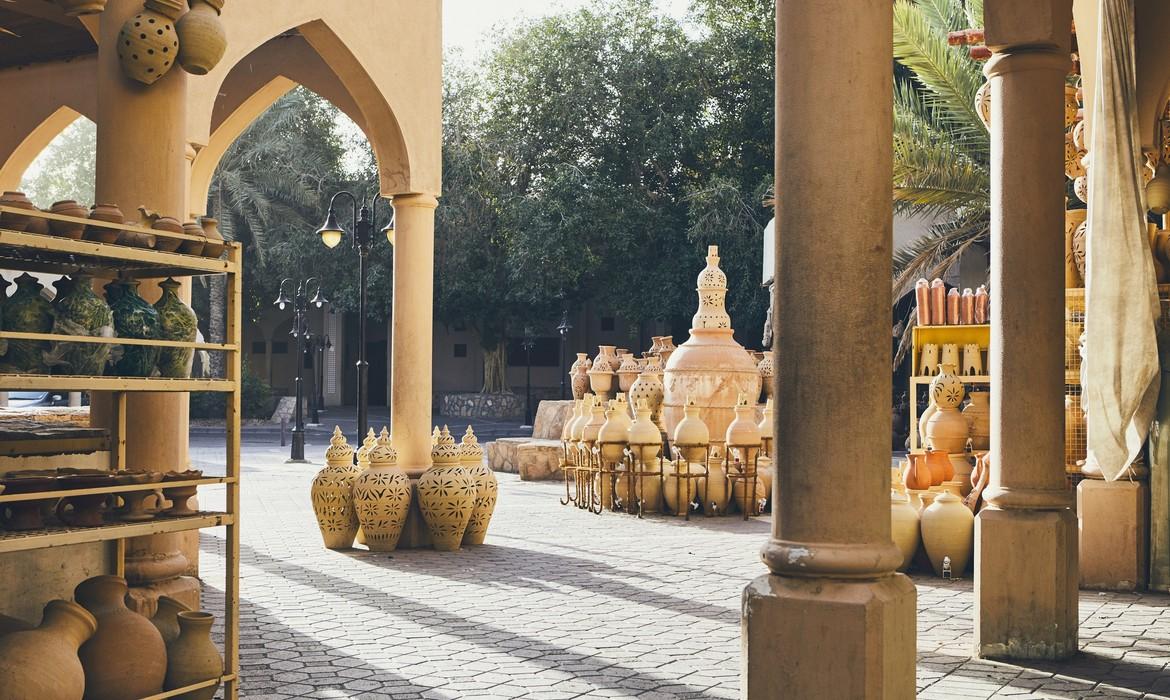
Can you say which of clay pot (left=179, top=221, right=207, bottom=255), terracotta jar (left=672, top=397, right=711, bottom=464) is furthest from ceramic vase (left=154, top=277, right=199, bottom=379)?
terracotta jar (left=672, top=397, right=711, bottom=464)

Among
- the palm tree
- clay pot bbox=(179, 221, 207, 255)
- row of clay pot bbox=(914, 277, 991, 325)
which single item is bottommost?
clay pot bbox=(179, 221, 207, 255)

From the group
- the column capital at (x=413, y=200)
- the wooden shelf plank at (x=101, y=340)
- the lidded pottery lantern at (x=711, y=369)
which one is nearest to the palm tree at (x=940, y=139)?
the lidded pottery lantern at (x=711, y=369)

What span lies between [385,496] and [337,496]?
0.43 metres

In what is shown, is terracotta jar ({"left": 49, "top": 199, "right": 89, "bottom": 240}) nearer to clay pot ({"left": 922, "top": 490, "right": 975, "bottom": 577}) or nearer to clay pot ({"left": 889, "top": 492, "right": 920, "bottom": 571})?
clay pot ({"left": 889, "top": 492, "right": 920, "bottom": 571})

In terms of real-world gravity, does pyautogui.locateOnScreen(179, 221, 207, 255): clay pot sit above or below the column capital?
below

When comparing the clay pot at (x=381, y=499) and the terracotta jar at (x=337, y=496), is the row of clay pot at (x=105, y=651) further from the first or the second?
the terracotta jar at (x=337, y=496)

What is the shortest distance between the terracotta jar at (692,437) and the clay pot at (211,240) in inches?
328

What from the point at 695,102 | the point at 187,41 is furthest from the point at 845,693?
the point at 695,102

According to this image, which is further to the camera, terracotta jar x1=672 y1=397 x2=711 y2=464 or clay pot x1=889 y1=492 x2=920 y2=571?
terracotta jar x1=672 y1=397 x2=711 y2=464

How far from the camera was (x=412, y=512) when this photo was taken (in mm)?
9953

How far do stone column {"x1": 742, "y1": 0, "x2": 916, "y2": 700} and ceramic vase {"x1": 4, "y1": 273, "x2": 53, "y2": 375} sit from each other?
257 cm

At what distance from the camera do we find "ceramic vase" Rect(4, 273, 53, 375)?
13.2 feet

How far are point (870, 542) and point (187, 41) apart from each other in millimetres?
3641

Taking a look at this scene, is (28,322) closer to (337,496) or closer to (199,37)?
(199,37)
